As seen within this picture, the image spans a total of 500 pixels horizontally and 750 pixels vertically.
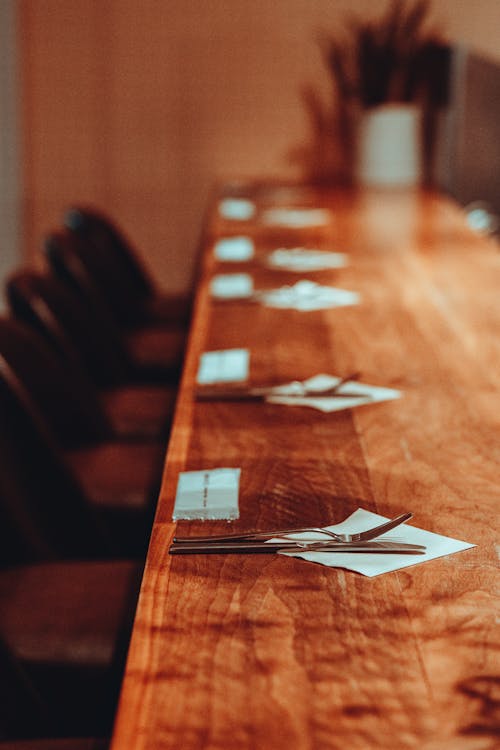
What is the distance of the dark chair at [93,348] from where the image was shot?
2.75 m

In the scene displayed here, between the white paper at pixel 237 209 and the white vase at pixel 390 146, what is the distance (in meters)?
0.76

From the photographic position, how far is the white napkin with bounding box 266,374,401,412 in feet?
6.28

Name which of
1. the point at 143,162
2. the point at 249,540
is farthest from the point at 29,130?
the point at 249,540

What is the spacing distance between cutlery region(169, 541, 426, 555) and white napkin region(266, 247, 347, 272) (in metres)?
2.21

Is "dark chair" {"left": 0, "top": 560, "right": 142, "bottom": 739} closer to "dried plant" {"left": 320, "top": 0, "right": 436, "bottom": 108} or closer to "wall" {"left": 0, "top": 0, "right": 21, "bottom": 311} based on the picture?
"dried plant" {"left": 320, "top": 0, "right": 436, "bottom": 108}

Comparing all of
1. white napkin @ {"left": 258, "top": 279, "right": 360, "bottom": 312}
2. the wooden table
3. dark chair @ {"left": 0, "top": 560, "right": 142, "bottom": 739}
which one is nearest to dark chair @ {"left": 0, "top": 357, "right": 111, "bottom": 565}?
dark chair @ {"left": 0, "top": 560, "right": 142, "bottom": 739}

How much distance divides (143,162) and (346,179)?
1.09 m

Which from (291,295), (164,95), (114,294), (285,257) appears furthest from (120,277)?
(164,95)

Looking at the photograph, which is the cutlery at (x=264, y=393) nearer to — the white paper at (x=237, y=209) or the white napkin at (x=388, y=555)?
the white napkin at (x=388, y=555)

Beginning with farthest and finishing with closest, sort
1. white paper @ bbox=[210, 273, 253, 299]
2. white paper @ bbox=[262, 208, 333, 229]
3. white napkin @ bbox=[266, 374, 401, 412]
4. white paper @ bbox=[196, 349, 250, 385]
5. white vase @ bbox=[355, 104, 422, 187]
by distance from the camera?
white vase @ bbox=[355, 104, 422, 187] → white paper @ bbox=[262, 208, 333, 229] → white paper @ bbox=[210, 273, 253, 299] → white paper @ bbox=[196, 349, 250, 385] → white napkin @ bbox=[266, 374, 401, 412]

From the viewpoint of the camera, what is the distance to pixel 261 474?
1564 mm

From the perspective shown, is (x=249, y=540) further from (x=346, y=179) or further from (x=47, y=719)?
(x=346, y=179)

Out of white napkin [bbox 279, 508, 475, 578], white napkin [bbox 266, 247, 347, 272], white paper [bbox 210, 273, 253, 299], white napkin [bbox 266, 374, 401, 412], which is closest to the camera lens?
white napkin [bbox 279, 508, 475, 578]

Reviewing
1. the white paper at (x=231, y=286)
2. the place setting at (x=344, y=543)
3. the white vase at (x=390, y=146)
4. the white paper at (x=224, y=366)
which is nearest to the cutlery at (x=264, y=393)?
the white paper at (x=224, y=366)
